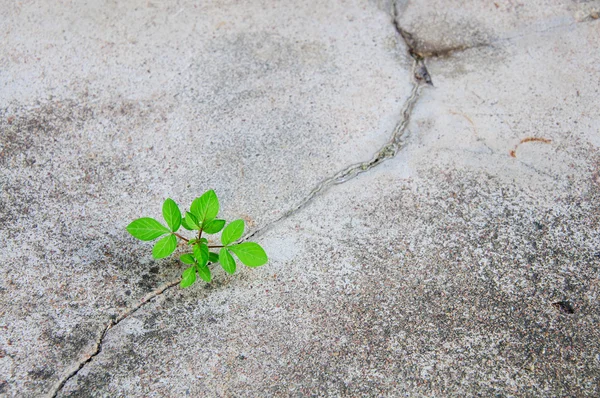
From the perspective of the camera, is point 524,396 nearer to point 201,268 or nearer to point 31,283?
point 201,268

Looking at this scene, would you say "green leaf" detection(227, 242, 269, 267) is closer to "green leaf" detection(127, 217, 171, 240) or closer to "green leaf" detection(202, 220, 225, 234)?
"green leaf" detection(202, 220, 225, 234)

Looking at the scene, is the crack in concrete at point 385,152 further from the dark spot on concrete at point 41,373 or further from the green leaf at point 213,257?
the dark spot on concrete at point 41,373

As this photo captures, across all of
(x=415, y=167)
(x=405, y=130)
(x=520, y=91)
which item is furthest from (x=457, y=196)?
(x=520, y=91)

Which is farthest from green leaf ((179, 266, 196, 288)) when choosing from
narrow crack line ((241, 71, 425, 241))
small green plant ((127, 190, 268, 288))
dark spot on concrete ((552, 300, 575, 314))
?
dark spot on concrete ((552, 300, 575, 314))

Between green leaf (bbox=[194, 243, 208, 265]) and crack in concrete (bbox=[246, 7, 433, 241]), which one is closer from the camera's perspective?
green leaf (bbox=[194, 243, 208, 265])

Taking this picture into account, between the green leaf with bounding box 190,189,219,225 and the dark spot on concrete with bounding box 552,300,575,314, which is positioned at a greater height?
the green leaf with bounding box 190,189,219,225

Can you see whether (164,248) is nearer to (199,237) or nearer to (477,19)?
(199,237)

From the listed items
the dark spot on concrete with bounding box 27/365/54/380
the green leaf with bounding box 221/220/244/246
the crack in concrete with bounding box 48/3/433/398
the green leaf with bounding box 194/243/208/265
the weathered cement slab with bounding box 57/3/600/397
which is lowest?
the weathered cement slab with bounding box 57/3/600/397
